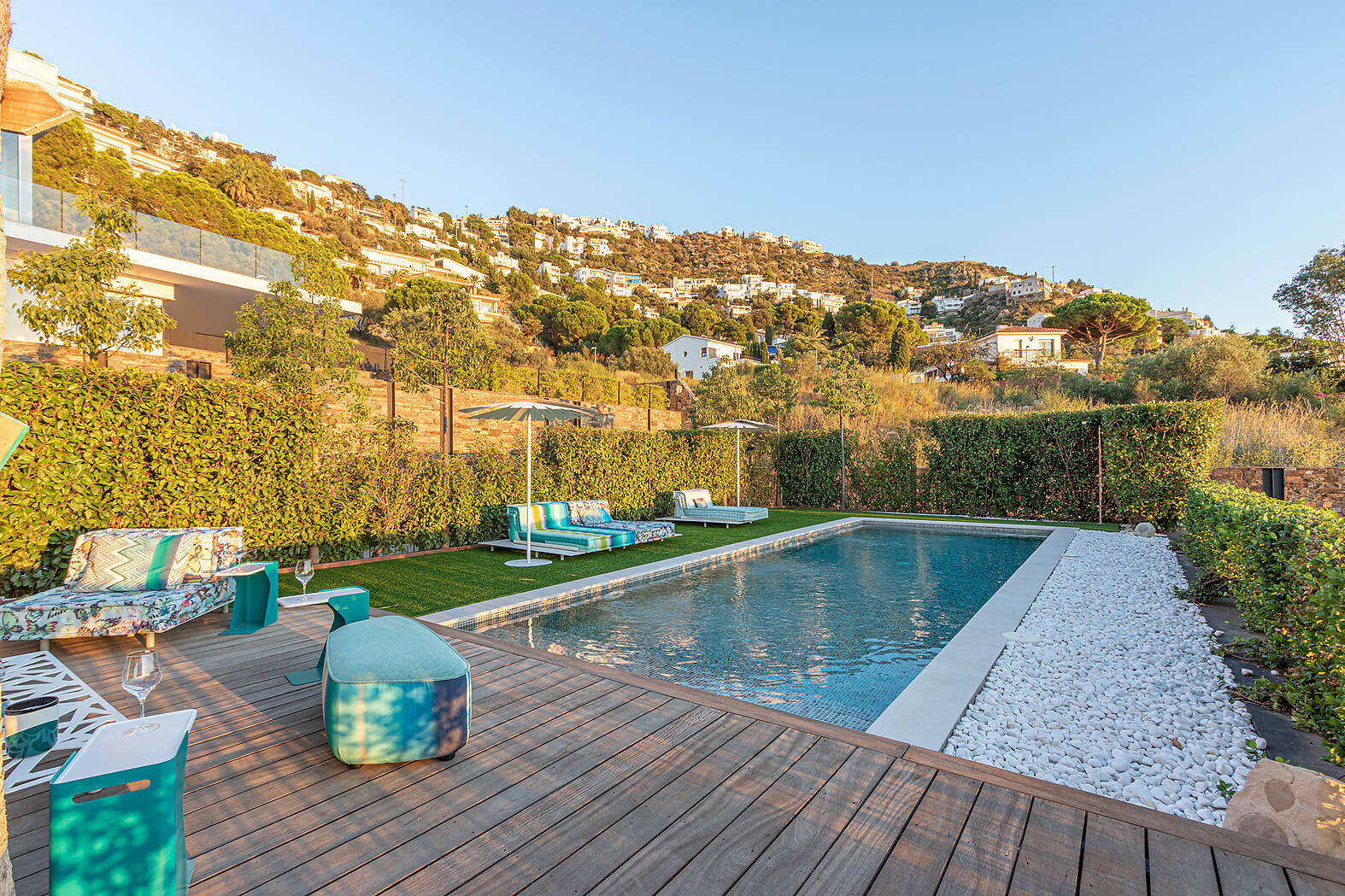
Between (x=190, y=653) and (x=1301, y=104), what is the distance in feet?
71.1

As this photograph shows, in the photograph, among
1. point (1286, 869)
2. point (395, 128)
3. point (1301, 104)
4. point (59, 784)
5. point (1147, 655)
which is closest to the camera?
point (59, 784)

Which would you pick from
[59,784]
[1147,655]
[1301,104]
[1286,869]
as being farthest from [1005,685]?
[1301,104]

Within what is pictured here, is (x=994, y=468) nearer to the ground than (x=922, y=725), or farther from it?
farther from it

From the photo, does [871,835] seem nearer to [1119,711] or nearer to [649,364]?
[1119,711]

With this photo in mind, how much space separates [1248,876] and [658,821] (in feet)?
6.68

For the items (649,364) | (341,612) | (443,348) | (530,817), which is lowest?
(530,817)

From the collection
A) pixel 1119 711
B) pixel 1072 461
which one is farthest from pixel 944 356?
pixel 1119 711

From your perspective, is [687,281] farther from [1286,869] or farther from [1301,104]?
[1286,869]

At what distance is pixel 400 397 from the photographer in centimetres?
1269

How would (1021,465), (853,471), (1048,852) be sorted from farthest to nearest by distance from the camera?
(853,471) < (1021,465) < (1048,852)

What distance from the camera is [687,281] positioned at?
268ft

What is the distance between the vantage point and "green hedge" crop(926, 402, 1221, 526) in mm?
11727

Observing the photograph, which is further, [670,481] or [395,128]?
[395,128]

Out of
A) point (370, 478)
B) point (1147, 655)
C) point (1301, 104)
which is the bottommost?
point (1147, 655)
